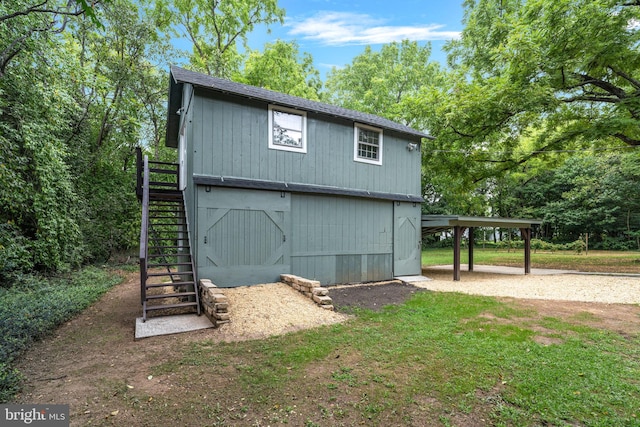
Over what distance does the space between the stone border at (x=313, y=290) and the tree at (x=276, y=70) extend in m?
15.5

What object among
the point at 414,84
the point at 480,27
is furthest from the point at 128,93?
the point at 414,84

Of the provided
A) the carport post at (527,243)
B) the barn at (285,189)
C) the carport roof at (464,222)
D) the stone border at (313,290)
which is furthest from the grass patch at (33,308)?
the carport post at (527,243)

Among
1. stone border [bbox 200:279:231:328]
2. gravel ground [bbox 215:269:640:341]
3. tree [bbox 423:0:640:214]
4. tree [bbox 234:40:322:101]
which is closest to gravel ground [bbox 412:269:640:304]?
gravel ground [bbox 215:269:640:341]

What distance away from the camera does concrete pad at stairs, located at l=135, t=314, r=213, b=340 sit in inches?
180

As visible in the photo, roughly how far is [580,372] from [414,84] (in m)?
23.2

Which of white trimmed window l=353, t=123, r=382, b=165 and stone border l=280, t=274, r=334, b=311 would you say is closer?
stone border l=280, t=274, r=334, b=311

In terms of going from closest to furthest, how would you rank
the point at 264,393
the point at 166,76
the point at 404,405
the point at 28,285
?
the point at 404,405, the point at 264,393, the point at 28,285, the point at 166,76

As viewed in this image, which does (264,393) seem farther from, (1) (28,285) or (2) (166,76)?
(2) (166,76)

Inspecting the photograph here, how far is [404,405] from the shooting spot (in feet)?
8.88

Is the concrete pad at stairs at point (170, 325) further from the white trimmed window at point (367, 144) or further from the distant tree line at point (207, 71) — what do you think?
the white trimmed window at point (367, 144)

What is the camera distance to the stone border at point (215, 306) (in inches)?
190

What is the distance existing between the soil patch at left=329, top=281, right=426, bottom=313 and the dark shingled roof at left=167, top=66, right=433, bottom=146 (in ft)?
15.6

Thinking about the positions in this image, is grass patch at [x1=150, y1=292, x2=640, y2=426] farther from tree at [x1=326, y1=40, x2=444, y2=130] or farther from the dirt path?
tree at [x1=326, y1=40, x2=444, y2=130]

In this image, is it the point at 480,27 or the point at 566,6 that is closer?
the point at 566,6
